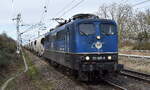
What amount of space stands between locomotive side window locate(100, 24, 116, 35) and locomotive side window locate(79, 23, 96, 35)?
0.45 meters

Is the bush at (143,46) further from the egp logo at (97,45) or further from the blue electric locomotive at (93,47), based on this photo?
the egp logo at (97,45)

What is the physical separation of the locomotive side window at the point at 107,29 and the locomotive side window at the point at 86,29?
45cm

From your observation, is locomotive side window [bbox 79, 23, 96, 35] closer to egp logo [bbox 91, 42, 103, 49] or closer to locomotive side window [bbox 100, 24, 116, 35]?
locomotive side window [bbox 100, 24, 116, 35]

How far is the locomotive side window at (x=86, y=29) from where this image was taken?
39.9 feet

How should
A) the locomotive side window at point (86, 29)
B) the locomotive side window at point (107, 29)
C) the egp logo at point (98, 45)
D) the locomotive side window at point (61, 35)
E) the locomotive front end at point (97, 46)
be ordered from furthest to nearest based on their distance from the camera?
the locomotive side window at point (61, 35) < the locomotive side window at point (107, 29) < the locomotive side window at point (86, 29) < the egp logo at point (98, 45) < the locomotive front end at point (97, 46)

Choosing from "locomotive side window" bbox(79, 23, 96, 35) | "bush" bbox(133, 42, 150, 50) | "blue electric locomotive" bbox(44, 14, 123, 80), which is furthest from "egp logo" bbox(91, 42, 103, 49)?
"bush" bbox(133, 42, 150, 50)

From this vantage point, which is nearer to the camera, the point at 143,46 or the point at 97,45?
the point at 97,45

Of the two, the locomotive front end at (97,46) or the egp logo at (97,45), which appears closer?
the locomotive front end at (97,46)

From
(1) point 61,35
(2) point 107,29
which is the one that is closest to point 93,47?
(2) point 107,29

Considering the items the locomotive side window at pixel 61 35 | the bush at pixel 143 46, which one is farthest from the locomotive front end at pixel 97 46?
the bush at pixel 143 46

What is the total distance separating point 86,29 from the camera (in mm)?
12266

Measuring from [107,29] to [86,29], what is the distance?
104 cm

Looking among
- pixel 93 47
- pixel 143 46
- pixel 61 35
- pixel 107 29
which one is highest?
pixel 107 29

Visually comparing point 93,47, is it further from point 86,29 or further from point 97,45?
point 86,29
